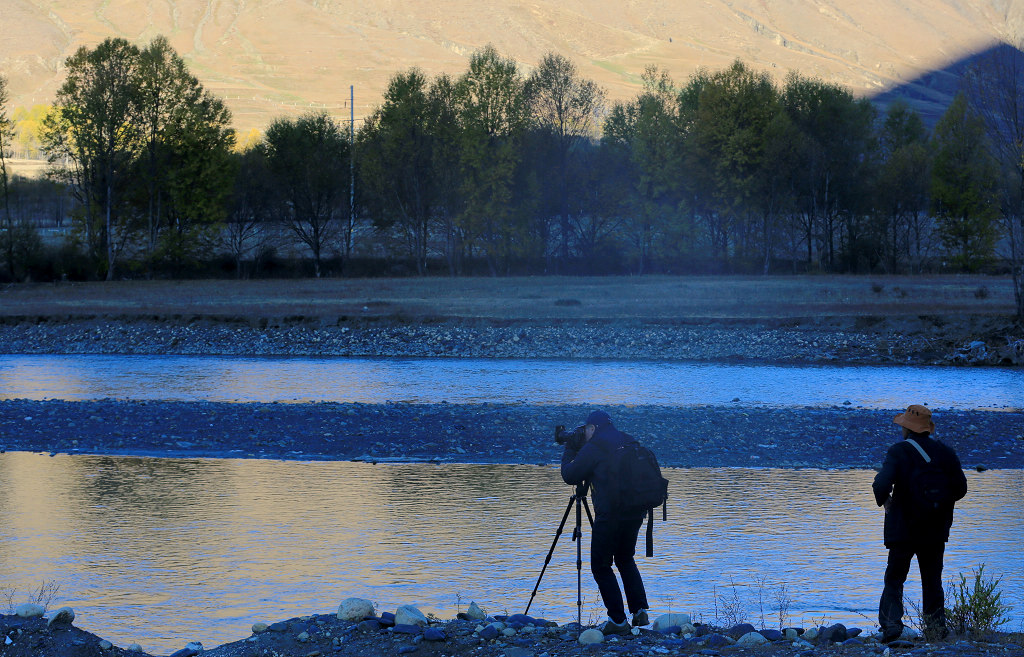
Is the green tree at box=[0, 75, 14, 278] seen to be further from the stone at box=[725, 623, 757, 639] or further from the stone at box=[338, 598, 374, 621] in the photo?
the stone at box=[725, 623, 757, 639]

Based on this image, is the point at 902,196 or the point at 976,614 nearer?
the point at 976,614

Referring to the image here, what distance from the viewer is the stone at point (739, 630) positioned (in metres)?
7.95

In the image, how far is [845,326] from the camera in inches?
1463

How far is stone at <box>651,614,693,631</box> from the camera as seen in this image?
27.0 ft

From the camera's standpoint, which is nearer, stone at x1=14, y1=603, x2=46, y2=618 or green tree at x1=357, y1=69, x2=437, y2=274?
stone at x1=14, y1=603, x2=46, y2=618

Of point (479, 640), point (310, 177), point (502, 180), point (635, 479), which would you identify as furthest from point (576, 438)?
point (310, 177)

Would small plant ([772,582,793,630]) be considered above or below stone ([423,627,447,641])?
below

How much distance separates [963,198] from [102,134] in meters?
44.0

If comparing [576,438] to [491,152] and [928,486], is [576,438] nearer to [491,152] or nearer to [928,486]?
[928,486]

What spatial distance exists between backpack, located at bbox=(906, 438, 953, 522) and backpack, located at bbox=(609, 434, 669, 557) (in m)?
1.64

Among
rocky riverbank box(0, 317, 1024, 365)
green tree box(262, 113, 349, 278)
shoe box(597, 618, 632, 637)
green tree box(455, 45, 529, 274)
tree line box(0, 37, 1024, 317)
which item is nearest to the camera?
shoe box(597, 618, 632, 637)

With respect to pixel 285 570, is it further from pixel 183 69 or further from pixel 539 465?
pixel 183 69

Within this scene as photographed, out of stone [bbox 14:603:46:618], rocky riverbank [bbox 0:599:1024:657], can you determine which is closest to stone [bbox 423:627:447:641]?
rocky riverbank [bbox 0:599:1024:657]

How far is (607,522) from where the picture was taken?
851 cm
